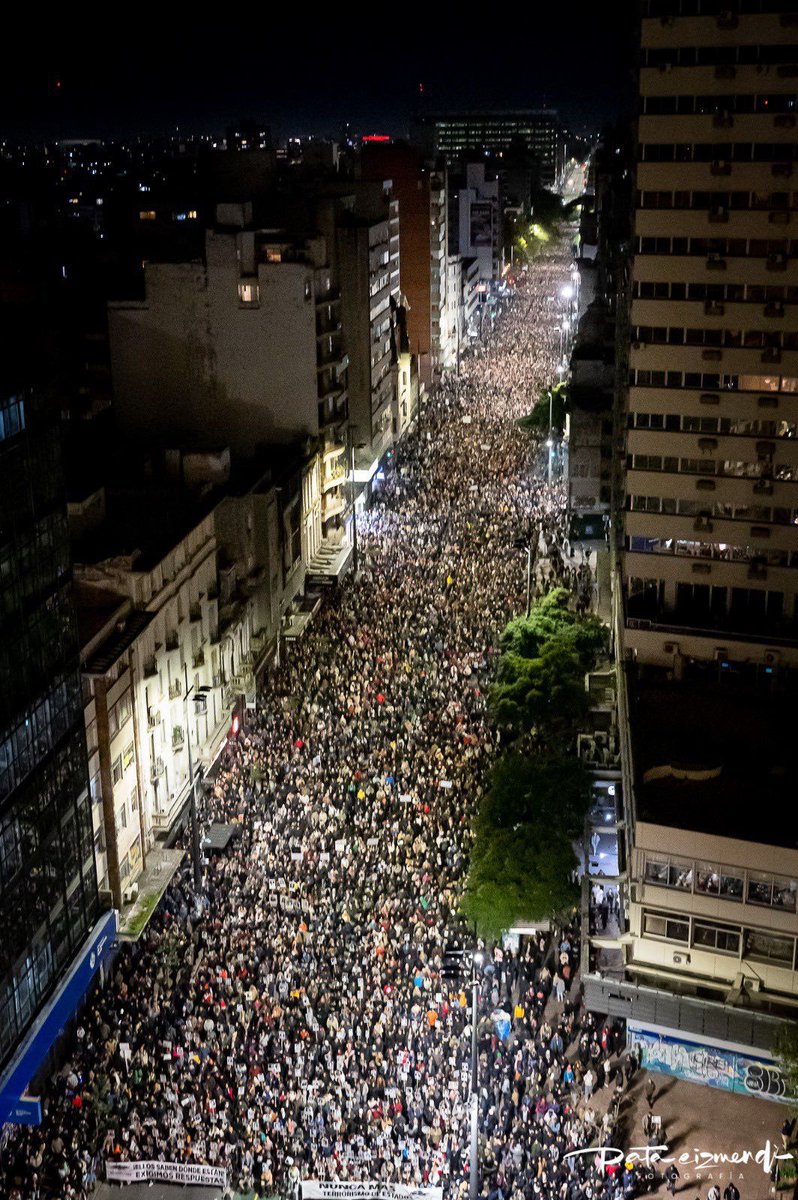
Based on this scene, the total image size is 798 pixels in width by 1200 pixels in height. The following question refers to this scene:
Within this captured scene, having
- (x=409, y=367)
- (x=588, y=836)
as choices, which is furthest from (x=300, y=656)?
(x=409, y=367)

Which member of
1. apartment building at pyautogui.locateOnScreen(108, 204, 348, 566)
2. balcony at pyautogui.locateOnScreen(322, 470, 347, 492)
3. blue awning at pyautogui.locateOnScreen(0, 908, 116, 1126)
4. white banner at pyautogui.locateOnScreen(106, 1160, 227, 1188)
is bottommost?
white banner at pyautogui.locateOnScreen(106, 1160, 227, 1188)

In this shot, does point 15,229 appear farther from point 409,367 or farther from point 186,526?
point 186,526

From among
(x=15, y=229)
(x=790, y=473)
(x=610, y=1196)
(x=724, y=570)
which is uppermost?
(x=15, y=229)

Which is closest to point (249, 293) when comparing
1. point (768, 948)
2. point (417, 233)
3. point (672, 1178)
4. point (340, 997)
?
point (340, 997)

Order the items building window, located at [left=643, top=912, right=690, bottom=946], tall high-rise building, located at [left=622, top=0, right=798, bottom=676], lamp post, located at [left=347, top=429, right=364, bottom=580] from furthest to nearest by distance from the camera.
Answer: lamp post, located at [left=347, top=429, right=364, bottom=580]
tall high-rise building, located at [left=622, top=0, right=798, bottom=676]
building window, located at [left=643, top=912, right=690, bottom=946]

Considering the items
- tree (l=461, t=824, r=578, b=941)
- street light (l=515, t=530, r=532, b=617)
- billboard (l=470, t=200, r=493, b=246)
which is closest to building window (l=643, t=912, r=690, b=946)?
tree (l=461, t=824, r=578, b=941)

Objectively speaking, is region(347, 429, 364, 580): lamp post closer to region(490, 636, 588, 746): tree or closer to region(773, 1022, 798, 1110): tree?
region(490, 636, 588, 746): tree

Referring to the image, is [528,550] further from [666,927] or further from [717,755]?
[666,927]
